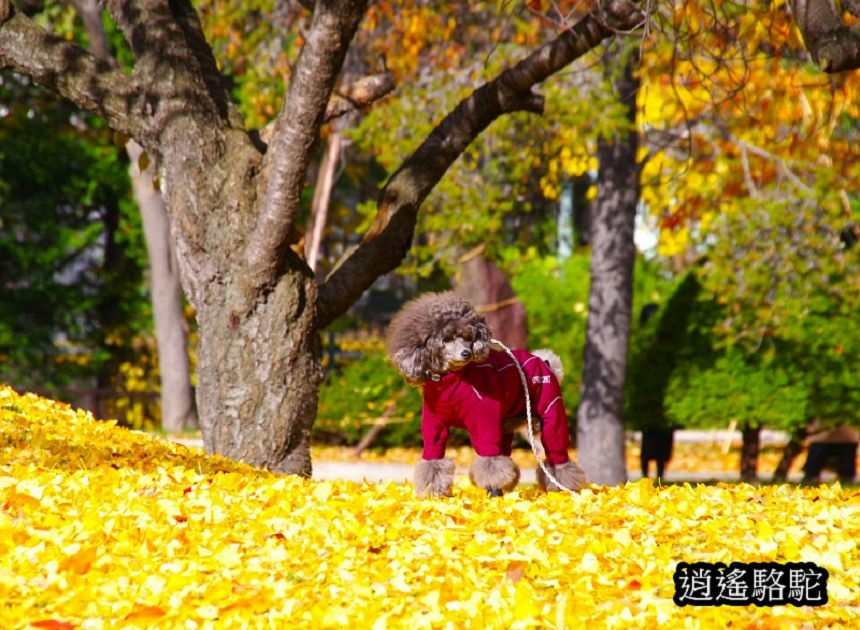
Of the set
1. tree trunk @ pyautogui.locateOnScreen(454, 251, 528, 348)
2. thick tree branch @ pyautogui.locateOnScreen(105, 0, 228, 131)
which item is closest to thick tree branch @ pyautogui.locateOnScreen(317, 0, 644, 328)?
thick tree branch @ pyautogui.locateOnScreen(105, 0, 228, 131)

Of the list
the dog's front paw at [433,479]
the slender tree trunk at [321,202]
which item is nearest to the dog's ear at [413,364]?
the dog's front paw at [433,479]

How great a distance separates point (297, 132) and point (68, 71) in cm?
165

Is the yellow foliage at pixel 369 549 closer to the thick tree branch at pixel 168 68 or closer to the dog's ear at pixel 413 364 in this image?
the dog's ear at pixel 413 364

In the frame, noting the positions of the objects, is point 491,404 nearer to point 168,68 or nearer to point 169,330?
point 168,68

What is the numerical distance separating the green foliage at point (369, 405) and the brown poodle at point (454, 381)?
9.06 meters

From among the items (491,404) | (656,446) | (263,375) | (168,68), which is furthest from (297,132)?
(656,446)

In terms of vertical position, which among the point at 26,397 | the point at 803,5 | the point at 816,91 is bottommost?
the point at 26,397

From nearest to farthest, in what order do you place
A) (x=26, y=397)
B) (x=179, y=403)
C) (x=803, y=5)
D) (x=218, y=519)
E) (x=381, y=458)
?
(x=218, y=519) → (x=803, y=5) → (x=26, y=397) → (x=381, y=458) → (x=179, y=403)

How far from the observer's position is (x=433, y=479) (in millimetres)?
5949

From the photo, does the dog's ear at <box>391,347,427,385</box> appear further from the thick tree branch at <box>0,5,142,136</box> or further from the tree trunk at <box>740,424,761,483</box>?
the tree trunk at <box>740,424,761,483</box>

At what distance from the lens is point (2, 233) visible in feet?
58.3

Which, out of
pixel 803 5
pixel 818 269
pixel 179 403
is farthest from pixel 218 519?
pixel 179 403

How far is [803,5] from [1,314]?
45.8ft

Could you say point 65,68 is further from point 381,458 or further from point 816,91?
point 381,458
